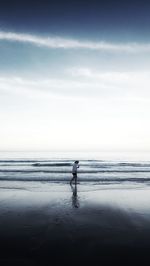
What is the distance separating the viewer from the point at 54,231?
7266 mm

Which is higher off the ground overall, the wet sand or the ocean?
the ocean

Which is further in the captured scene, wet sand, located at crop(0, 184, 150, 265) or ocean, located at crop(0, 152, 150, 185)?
ocean, located at crop(0, 152, 150, 185)

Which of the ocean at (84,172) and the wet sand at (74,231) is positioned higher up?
the ocean at (84,172)

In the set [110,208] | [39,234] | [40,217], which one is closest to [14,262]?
[39,234]

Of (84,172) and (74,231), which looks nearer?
(74,231)

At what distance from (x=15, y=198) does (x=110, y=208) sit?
16.6 feet

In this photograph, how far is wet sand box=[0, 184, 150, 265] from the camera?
5566 mm

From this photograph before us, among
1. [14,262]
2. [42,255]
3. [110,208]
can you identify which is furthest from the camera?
[110,208]

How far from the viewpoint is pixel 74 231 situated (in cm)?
727

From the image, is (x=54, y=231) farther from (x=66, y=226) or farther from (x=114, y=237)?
(x=114, y=237)

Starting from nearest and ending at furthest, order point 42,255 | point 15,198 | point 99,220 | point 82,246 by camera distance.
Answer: point 42,255, point 82,246, point 99,220, point 15,198

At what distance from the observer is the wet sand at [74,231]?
219 inches

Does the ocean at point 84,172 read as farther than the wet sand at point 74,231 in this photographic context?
Yes

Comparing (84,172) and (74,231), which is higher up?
(84,172)
